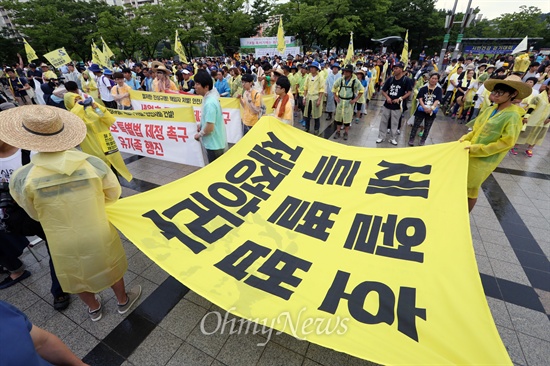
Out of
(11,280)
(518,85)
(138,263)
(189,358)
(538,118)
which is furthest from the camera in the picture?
(538,118)

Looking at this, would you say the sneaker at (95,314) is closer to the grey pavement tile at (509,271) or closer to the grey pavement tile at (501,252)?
the grey pavement tile at (509,271)

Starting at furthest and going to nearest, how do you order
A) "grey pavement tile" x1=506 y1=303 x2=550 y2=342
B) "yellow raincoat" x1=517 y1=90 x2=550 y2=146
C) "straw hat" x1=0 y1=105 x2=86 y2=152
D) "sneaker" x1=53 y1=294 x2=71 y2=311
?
"yellow raincoat" x1=517 y1=90 x2=550 y2=146, "sneaker" x1=53 y1=294 x2=71 y2=311, "grey pavement tile" x1=506 y1=303 x2=550 y2=342, "straw hat" x1=0 y1=105 x2=86 y2=152

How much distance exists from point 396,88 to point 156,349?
665 centimetres

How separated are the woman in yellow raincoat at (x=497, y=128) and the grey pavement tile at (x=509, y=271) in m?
1.06

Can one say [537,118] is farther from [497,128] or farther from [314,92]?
[314,92]

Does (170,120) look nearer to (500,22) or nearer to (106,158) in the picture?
(106,158)

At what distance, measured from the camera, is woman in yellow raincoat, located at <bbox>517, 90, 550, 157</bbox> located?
20.8 feet

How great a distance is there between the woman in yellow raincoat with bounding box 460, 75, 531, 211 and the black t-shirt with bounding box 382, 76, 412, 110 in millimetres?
3008

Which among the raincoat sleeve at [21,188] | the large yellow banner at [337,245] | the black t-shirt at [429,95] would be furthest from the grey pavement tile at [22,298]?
the black t-shirt at [429,95]

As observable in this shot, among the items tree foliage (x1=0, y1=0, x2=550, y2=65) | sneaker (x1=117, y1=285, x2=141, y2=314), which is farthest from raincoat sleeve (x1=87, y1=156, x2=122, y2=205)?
tree foliage (x1=0, y1=0, x2=550, y2=65)

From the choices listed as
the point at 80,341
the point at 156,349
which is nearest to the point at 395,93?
the point at 156,349

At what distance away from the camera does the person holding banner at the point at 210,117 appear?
3.62m

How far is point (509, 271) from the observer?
10.7 ft

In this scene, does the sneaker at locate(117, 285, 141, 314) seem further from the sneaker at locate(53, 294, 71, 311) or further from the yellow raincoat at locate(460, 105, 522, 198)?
the yellow raincoat at locate(460, 105, 522, 198)
